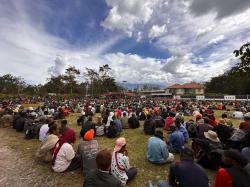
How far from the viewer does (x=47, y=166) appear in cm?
595

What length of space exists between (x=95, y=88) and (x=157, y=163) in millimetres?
65621

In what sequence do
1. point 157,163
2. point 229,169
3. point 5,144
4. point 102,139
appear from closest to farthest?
point 229,169, point 157,163, point 5,144, point 102,139

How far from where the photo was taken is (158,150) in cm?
588

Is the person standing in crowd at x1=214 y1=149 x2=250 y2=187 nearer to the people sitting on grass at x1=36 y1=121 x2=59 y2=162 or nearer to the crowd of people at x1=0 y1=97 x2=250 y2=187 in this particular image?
the crowd of people at x1=0 y1=97 x2=250 y2=187

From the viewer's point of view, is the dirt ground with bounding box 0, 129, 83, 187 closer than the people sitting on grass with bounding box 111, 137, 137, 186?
No

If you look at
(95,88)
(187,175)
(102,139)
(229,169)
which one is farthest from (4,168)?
(95,88)

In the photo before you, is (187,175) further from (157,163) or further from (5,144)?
(5,144)

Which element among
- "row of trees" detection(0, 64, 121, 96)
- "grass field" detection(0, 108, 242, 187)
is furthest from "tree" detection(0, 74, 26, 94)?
"grass field" detection(0, 108, 242, 187)

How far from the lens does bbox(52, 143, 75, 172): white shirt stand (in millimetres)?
5238

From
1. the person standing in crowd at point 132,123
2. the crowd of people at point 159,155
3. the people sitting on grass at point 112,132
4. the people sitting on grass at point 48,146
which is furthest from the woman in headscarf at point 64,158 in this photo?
the person standing in crowd at point 132,123

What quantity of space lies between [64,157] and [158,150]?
2.76m

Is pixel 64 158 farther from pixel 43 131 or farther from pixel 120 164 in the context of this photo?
pixel 43 131

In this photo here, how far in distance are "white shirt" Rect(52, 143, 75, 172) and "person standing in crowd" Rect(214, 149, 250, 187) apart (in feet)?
12.1

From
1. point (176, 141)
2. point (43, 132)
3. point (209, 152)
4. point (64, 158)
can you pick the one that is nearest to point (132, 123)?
point (176, 141)
